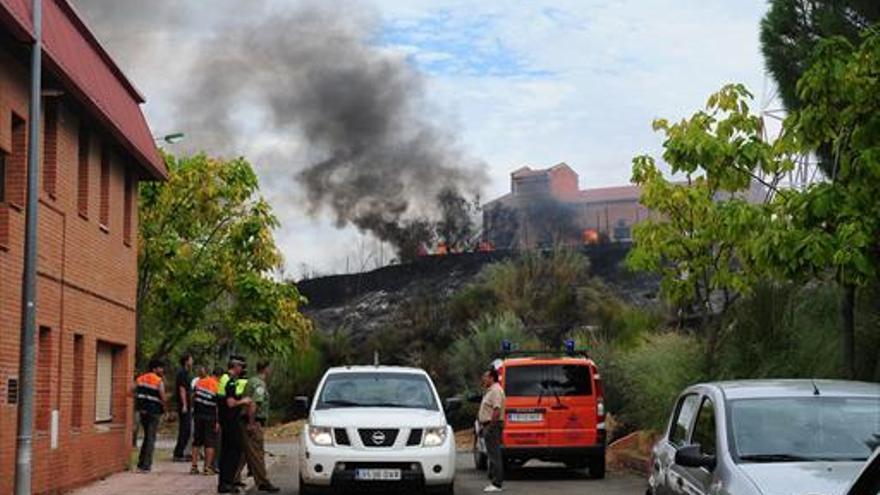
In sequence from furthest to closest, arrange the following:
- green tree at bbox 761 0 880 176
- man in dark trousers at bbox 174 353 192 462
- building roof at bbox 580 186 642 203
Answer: building roof at bbox 580 186 642 203 → man in dark trousers at bbox 174 353 192 462 → green tree at bbox 761 0 880 176

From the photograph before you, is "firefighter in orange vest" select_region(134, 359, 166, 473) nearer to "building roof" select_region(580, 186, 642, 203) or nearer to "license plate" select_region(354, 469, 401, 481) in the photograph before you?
"license plate" select_region(354, 469, 401, 481)

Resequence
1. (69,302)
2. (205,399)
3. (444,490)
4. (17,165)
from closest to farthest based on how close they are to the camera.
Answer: (17,165), (444,490), (69,302), (205,399)

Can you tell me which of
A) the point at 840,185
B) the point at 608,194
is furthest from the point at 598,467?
the point at 608,194

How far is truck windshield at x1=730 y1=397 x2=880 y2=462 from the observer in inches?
326

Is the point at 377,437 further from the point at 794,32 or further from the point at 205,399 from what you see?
the point at 794,32

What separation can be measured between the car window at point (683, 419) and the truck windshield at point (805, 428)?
2.37 ft

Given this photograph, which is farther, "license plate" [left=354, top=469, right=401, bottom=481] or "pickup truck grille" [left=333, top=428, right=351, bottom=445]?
A: "pickup truck grille" [left=333, top=428, right=351, bottom=445]

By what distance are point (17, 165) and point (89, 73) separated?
8.71ft

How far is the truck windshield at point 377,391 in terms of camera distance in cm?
1706

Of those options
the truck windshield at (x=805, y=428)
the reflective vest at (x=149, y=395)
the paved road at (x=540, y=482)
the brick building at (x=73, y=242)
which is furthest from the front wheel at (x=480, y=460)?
the truck windshield at (x=805, y=428)

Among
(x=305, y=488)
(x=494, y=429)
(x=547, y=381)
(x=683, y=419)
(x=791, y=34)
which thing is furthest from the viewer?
(x=547, y=381)

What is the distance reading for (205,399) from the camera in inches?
818

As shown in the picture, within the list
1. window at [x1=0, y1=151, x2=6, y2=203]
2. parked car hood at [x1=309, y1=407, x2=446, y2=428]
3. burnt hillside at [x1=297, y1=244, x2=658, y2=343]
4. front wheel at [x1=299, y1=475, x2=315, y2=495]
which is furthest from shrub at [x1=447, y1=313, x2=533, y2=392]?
window at [x1=0, y1=151, x2=6, y2=203]

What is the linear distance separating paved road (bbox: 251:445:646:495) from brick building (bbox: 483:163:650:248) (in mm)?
42028
